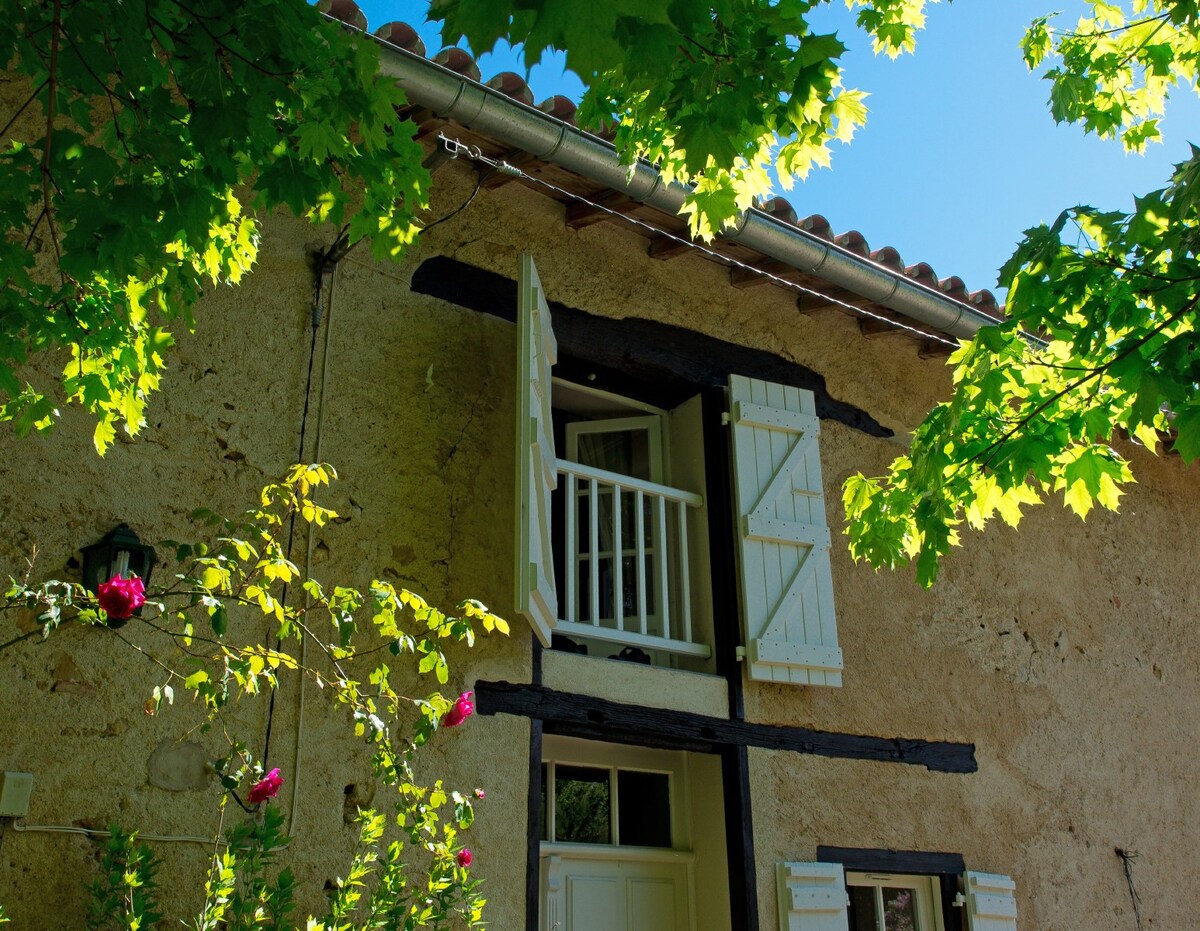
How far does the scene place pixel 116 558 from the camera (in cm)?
405

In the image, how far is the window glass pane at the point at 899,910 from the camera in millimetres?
5715

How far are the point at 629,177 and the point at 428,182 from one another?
1.08 metres

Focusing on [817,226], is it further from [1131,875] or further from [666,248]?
[1131,875]

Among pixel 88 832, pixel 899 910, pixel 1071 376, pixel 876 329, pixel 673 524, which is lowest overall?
pixel 899 910

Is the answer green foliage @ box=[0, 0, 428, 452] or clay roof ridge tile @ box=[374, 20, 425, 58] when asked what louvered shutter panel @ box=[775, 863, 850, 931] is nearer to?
green foliage @ box=[0, 0, 428, 452]

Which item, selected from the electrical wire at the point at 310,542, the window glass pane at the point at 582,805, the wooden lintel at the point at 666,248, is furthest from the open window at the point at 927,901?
the wooden lintel at the point at 666,248

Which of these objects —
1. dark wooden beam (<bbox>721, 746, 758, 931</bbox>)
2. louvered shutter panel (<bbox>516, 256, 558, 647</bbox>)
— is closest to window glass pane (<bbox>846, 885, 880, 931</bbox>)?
dark wooden beam (<bbox>721, 746, 758, 931</bbox>)

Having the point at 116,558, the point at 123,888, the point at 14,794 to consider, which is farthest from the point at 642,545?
the point at 14,794

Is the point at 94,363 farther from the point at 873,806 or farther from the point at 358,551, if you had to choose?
the point at 873,806

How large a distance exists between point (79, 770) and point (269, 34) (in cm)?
254

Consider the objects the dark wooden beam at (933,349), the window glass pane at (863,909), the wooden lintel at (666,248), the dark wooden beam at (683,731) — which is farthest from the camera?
the dark wooden beam at (933,349)

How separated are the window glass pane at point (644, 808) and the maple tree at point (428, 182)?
1938 millimetres

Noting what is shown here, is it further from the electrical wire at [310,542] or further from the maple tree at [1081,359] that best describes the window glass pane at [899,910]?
the electrical wire at [310,542]

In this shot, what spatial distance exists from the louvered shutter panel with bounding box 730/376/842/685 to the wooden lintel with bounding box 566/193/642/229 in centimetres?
107
